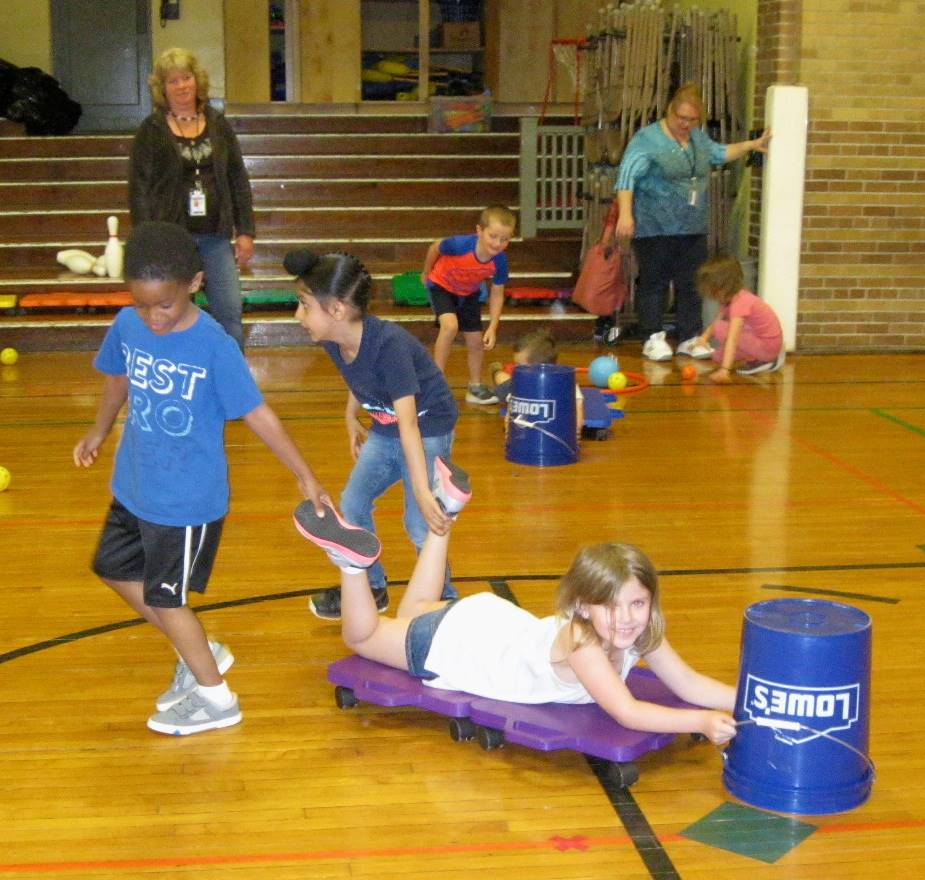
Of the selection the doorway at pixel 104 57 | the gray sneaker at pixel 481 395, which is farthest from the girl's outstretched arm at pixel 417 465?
the doorway at pixel 104 57

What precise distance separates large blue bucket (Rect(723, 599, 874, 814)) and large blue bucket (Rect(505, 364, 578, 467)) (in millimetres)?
3118

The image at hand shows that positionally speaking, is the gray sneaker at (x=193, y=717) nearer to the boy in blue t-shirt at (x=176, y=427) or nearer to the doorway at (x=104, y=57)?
the boy in blue t-shirt at (x=176, y=427)

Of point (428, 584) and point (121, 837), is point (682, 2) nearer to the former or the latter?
point (428, 584)

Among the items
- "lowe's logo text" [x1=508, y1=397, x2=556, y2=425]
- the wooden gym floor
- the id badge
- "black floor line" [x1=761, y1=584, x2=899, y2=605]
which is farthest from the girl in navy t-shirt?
the id badge

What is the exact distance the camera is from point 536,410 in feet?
20.0

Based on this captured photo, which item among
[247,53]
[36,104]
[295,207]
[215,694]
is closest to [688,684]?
[215,694]

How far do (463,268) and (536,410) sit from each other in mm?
1095

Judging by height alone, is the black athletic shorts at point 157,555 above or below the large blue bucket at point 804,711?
above

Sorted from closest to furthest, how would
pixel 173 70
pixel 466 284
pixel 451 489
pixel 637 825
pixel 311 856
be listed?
pixel 311 856
pixel 637 825
pixel 451 489
pixel 173 70
pixel 466 284

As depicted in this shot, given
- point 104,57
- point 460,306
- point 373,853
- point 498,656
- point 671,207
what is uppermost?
point 104,57

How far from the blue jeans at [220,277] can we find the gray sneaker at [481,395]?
134 centimetres

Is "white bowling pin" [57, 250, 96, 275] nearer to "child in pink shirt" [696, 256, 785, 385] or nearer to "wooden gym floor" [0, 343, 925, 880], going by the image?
"wooden gym floor" [0, 343, 925, 880]

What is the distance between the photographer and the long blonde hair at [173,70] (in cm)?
619

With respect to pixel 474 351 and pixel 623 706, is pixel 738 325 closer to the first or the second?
pixel 474 351
